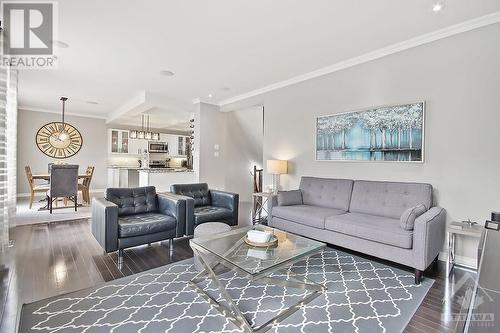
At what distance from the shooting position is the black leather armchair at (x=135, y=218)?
9.09 feet

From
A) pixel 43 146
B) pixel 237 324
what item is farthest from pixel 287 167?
pixel 43 146

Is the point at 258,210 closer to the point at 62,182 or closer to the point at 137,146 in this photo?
the point at 62,182

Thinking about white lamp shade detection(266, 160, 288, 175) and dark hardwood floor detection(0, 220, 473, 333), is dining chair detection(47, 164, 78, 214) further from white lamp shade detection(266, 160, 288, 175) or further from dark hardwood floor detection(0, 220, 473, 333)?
white lamp shade detection(266, 160, 288, 175)

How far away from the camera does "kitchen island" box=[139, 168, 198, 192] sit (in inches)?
221

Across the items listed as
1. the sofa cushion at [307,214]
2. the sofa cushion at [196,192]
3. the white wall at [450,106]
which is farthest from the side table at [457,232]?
the sofa cushion at [196,192]

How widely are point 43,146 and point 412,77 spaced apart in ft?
32.1

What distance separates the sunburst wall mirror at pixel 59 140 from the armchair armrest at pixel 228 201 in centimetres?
634

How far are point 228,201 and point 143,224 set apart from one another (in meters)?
1.43

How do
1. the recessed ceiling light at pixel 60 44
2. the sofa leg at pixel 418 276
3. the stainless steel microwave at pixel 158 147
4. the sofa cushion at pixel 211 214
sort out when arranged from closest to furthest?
the sofa leg at pixel 418 276, the recessed ceiling light at pixel 60 44, the sofa cushion at pixel 211 214, the stainless steel microwave at pixel 158 147

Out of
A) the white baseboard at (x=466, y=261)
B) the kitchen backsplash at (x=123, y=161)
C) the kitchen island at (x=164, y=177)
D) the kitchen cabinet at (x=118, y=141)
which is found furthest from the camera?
the kitchen backsplash at (x=123, y=161)

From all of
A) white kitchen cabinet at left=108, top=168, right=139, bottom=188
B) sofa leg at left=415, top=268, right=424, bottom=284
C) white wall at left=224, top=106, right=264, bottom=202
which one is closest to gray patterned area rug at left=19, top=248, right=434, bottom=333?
sofa leg at left=415, top=268, right=424, bottom=284

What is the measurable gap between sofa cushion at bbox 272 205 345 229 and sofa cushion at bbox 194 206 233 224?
0.74 metres

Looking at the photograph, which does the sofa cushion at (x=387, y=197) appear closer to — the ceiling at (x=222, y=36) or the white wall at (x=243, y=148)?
the ceiling at (x=222, y=36)

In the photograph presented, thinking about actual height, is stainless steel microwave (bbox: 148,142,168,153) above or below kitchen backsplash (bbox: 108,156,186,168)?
above
